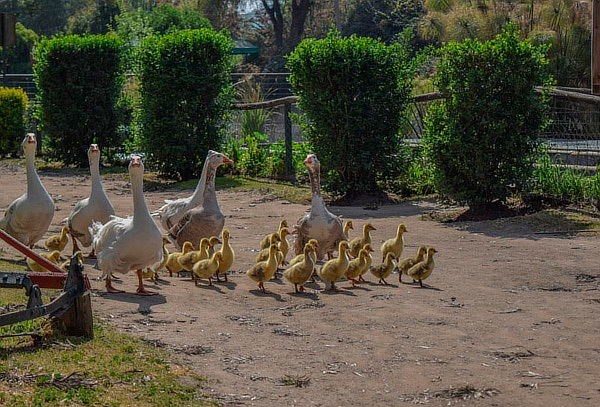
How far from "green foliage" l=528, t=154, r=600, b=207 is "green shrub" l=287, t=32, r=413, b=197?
300 cm

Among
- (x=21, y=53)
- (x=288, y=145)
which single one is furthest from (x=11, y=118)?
(x=21, y=53)

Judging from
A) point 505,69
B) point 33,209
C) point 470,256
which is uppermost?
point 505,69

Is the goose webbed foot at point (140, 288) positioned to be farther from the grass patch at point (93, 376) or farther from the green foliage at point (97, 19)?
the green foliage at point (97, 19)

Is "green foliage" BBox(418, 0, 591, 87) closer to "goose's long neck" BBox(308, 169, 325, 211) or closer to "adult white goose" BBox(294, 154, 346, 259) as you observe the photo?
"goose's long neck" BBox(308, 169, 325, 211)

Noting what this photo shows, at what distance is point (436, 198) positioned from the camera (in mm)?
17594

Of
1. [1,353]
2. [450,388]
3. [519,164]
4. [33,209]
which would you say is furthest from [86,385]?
[519,164]

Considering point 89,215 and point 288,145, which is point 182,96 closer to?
point 288,145

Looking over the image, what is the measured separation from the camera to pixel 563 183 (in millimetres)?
15516

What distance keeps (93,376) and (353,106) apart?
11.5 metres

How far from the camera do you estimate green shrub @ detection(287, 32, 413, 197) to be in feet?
58.4

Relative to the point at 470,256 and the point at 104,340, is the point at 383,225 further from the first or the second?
the point at 104,340

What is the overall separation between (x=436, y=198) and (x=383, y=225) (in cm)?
272

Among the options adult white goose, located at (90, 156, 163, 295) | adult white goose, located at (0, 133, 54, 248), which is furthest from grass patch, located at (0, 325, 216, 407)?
adult white goose, located at (0, 133, 54, 248)

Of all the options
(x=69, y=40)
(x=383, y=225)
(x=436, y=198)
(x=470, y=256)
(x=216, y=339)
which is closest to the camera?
(x=216, y=339)
